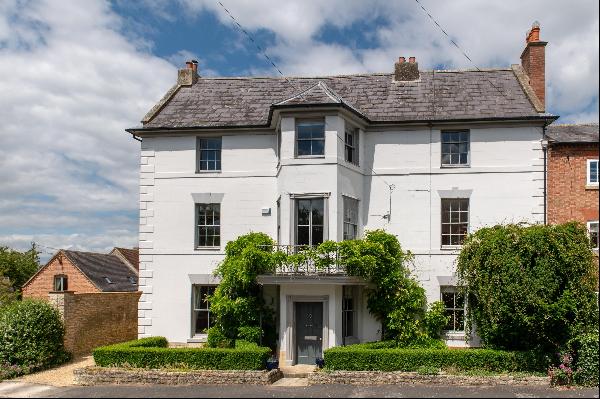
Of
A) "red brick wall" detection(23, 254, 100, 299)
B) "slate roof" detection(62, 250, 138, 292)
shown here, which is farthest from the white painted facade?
"red brick wall" detection(23, 254, 100, 299)

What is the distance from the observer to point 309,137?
21078 millimetres

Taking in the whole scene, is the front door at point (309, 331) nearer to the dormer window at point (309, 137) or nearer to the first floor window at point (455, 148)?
the dormer window at point (309, 137)

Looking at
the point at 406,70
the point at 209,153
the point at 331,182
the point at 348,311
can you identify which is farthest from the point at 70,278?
the point at 406,70

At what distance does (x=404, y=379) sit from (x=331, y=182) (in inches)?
278

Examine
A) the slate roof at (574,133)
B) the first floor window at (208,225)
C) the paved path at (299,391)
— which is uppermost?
the slate roof at (574,133)

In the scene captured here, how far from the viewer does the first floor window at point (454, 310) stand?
21.3 m

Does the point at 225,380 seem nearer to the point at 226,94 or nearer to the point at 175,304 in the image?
the point at 175,304

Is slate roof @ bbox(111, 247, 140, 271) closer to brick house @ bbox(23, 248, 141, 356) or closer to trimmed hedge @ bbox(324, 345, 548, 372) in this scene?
brick house @ bbox(23, 248, 141, 356)

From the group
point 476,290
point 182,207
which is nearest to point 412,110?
point 476,290

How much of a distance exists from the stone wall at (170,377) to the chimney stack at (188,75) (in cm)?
1282

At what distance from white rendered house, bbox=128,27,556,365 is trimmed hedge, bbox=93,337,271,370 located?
2.44 m

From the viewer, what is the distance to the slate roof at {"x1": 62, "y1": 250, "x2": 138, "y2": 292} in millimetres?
36778

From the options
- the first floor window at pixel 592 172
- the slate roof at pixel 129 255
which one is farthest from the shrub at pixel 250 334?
the slate roof at pixel 129 255

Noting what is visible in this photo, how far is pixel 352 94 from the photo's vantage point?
24172 mm
